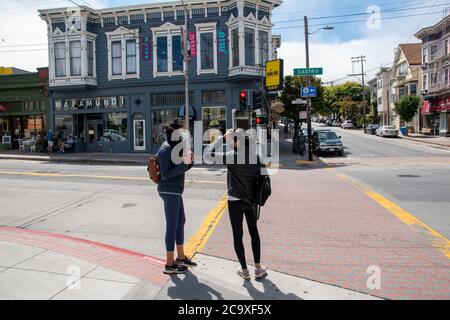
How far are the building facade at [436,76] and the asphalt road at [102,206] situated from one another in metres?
35.3

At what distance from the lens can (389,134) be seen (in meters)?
43.8

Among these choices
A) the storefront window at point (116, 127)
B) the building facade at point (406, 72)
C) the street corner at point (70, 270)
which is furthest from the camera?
the building facade at point (406, 72)

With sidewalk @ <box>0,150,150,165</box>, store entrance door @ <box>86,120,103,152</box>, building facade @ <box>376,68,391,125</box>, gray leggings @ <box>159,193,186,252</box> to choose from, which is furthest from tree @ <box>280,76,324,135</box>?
building facade @ <box>376,68,391,125</box>

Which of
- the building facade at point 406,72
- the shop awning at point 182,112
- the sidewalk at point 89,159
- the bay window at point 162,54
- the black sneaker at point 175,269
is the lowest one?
the black sneaker at point 175,269

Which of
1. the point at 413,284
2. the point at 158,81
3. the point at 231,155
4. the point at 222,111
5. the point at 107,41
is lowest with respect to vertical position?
the point at 413,284

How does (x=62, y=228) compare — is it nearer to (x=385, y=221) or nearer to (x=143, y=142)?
(x=385, y=221)

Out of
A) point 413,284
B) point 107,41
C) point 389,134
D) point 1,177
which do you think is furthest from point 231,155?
point 389,134

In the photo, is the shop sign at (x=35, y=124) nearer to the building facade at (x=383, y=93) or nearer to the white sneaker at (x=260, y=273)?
the white sneaker at (x=260, y=273)

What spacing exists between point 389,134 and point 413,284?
4248 cm

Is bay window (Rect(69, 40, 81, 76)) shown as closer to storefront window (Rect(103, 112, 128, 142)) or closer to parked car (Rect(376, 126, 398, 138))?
storefront window (Rect(103, 112, 128, 142))

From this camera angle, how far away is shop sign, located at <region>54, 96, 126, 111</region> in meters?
26.7

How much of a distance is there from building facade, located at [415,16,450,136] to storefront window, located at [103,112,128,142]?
3116 centimetres

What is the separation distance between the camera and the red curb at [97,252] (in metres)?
4.95

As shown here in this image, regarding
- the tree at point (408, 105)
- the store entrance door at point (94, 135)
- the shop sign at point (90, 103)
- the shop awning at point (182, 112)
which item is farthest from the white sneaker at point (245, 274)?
the tree at point (408, 105)
